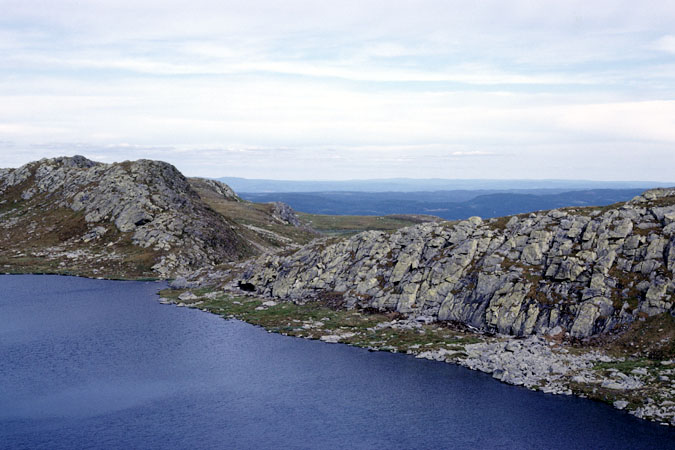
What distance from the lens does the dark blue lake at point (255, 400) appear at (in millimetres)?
54719

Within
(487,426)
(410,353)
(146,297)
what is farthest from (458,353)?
(146,297)

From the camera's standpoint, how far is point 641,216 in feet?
282

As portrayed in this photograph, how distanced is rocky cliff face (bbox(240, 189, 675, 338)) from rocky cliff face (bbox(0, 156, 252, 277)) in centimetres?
5441

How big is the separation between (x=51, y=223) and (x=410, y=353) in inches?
5614

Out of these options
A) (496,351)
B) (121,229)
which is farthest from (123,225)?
(496,351)

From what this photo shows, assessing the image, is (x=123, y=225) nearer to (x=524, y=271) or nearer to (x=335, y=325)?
(x=335, y=325)

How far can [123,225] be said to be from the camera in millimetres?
165000

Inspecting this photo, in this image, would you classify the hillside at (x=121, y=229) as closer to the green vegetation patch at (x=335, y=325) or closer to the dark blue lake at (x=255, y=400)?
the green vegetation patch at (x=335, y=325)

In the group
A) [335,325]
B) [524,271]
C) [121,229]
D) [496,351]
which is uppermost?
[121,229]

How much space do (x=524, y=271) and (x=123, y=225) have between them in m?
122

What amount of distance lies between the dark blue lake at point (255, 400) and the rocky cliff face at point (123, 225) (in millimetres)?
57841

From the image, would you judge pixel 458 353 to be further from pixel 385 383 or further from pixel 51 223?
pixel 51 223

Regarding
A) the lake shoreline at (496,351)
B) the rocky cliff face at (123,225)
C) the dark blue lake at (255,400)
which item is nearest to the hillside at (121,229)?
the rocky cliff face at (123,225)

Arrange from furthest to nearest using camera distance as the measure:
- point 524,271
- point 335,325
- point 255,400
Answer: point 335,325 → point 524,271 → point 255,400
